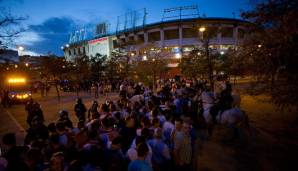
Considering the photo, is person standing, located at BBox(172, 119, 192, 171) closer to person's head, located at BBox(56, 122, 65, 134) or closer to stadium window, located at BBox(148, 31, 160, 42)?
person's head, located at BBox(56, 122, 65, 134)

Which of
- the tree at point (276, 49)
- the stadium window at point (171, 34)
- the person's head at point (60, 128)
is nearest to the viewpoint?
the tree at point (276, 49)

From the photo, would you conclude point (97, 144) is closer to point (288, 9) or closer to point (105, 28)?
point (288, 9)

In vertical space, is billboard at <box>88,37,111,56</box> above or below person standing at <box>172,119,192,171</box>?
above

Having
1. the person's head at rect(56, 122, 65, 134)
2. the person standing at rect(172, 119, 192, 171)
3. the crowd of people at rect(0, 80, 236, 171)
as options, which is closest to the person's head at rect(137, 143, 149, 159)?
the crowd of people at rect(0, 80, 236, 171)

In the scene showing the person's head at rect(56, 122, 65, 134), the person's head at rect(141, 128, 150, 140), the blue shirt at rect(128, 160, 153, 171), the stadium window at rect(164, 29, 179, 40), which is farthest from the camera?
the stadium window at rect(164, 29, 179, 40)

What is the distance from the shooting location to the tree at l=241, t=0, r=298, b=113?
18.8 ft

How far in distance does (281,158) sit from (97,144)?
6695 mm

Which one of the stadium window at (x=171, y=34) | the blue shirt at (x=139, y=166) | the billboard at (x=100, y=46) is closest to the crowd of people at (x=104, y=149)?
the blue shirt at (x=139, y=166)

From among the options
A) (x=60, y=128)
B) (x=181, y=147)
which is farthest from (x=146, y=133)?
(x=60, y=128)

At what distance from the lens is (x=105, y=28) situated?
80750 millimetres

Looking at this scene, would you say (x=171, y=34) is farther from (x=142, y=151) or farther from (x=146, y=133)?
(x=142, y=151)

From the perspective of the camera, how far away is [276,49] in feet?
19.6

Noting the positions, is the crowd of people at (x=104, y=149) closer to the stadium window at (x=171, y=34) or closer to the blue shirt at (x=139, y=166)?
the blue shirt at (x=139, y=166)

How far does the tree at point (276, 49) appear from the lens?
5719 mm
